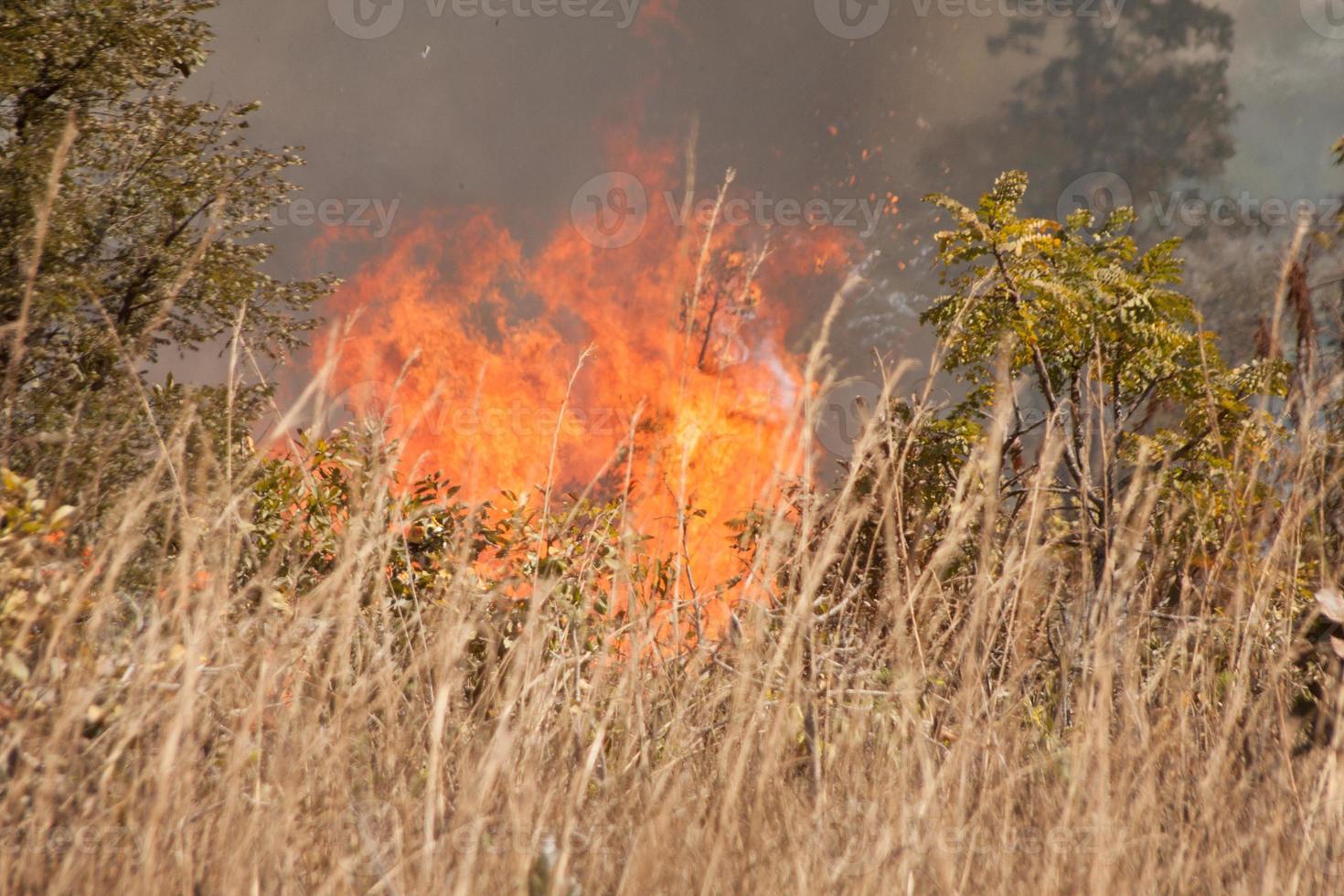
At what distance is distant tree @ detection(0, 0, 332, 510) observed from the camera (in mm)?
8797

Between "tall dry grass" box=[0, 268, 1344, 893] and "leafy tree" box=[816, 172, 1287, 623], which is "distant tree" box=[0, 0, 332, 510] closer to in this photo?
"leafy tree" box=[816, 172, 1287, 623]

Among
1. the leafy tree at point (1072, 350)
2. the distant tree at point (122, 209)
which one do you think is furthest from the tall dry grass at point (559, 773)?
the distant tree at point (122, 209)

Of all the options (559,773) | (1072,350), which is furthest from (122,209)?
(559,773)

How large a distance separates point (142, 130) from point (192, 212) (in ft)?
3.97

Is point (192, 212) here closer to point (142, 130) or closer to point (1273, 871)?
point (142, 130)

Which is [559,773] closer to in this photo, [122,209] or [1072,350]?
[1072,350]

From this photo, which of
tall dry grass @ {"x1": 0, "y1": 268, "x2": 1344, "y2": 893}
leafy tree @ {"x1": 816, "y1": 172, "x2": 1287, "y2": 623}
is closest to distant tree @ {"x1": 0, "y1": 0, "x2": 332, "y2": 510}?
leafy tree @ {"x1": 816, "y1": 172, "x2": 1287, "y2": 623}

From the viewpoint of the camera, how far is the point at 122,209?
35.5 ft

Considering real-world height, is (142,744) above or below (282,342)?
below

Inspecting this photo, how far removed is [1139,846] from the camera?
1730mm

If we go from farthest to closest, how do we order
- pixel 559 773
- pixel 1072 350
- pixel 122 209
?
1. pixel 122 209
2. pixel 1072 350
3. pixel 559 773

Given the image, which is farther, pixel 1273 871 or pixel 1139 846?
pixel 1139 846

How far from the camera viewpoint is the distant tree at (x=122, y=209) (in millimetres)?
8797

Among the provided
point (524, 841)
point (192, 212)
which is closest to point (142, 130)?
point (192, 212)
